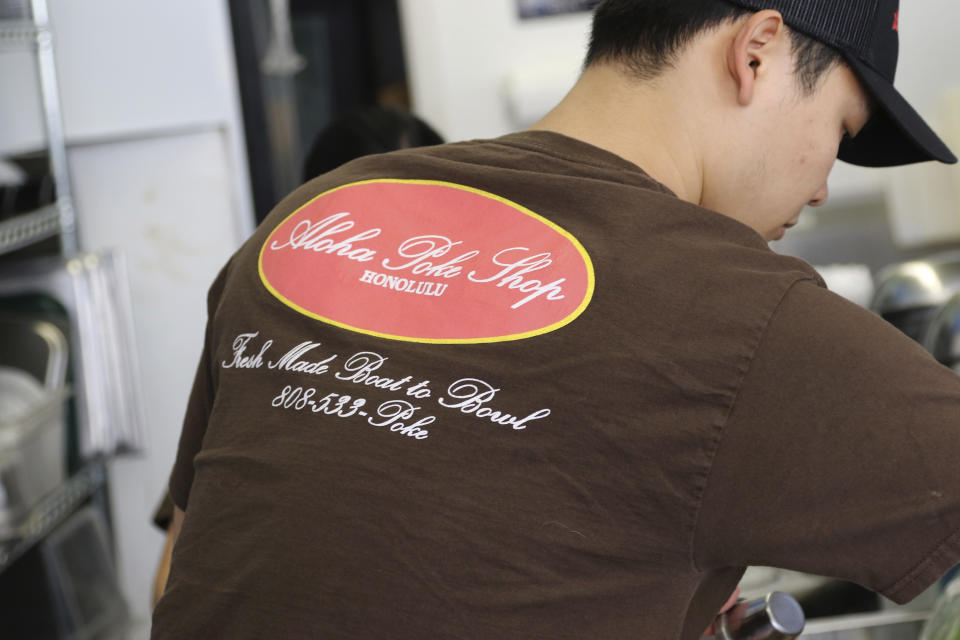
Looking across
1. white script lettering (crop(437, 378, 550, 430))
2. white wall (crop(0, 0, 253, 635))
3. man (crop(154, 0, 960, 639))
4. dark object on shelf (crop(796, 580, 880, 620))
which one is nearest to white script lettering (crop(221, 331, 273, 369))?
man (crop(154, 0, 960, 639))

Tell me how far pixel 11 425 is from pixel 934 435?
109 centimetres

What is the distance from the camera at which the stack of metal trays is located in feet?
4.06

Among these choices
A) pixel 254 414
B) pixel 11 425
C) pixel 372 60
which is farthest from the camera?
pixel 372 60

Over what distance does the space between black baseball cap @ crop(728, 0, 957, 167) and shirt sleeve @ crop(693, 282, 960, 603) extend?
25cm

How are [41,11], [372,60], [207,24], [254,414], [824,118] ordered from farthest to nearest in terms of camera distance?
1. [372,60]
2. [207,24]
3. [41,11]
4. [824,118]
5. [254,414]

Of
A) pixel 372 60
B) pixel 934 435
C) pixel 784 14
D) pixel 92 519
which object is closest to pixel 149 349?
pixel 92 519

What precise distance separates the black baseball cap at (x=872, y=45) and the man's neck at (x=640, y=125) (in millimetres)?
82

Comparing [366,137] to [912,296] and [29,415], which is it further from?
[912,296]

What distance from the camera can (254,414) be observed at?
611mm

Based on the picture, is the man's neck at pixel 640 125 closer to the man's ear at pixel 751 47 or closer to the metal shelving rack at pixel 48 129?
the man's ear at pixel 751 47

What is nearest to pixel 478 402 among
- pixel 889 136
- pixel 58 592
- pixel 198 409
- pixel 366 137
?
pixel 198 409

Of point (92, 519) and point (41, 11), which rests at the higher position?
point (41, 11)

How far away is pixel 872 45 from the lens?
70 cm

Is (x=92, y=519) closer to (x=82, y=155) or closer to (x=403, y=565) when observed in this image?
(x=82, y=155)
